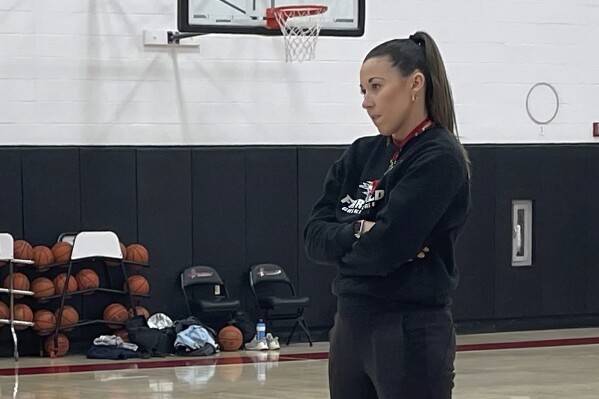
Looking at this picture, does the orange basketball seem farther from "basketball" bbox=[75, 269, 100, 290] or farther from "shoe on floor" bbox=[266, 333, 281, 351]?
"shoe on floor" bbox=[266, 333, 281, 351]

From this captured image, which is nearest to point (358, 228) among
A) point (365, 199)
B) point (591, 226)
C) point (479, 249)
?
point (365, 199)

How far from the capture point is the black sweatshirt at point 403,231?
3299 millimetres

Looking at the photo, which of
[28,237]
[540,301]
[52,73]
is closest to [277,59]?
[52,73]

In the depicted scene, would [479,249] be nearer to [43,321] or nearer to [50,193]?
[50,193]

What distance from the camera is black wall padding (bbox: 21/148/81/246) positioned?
12.0 m

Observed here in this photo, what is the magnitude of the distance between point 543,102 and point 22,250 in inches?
272

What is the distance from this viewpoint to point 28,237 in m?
12.1

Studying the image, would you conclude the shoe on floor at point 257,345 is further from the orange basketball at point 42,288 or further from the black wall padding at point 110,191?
the orange basketball at point 42,288

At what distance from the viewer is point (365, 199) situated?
3479mm

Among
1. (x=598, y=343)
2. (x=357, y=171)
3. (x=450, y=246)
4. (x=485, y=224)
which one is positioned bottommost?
(x=598, y=343)

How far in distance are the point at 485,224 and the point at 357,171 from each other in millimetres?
10989

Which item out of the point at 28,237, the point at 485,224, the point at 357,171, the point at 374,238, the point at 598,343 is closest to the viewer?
the point at 374,238

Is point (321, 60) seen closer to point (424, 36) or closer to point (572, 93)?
point (572, 93)

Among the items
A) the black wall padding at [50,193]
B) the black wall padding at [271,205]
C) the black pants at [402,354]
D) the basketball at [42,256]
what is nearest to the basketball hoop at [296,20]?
the black wall padding at [271,205]
